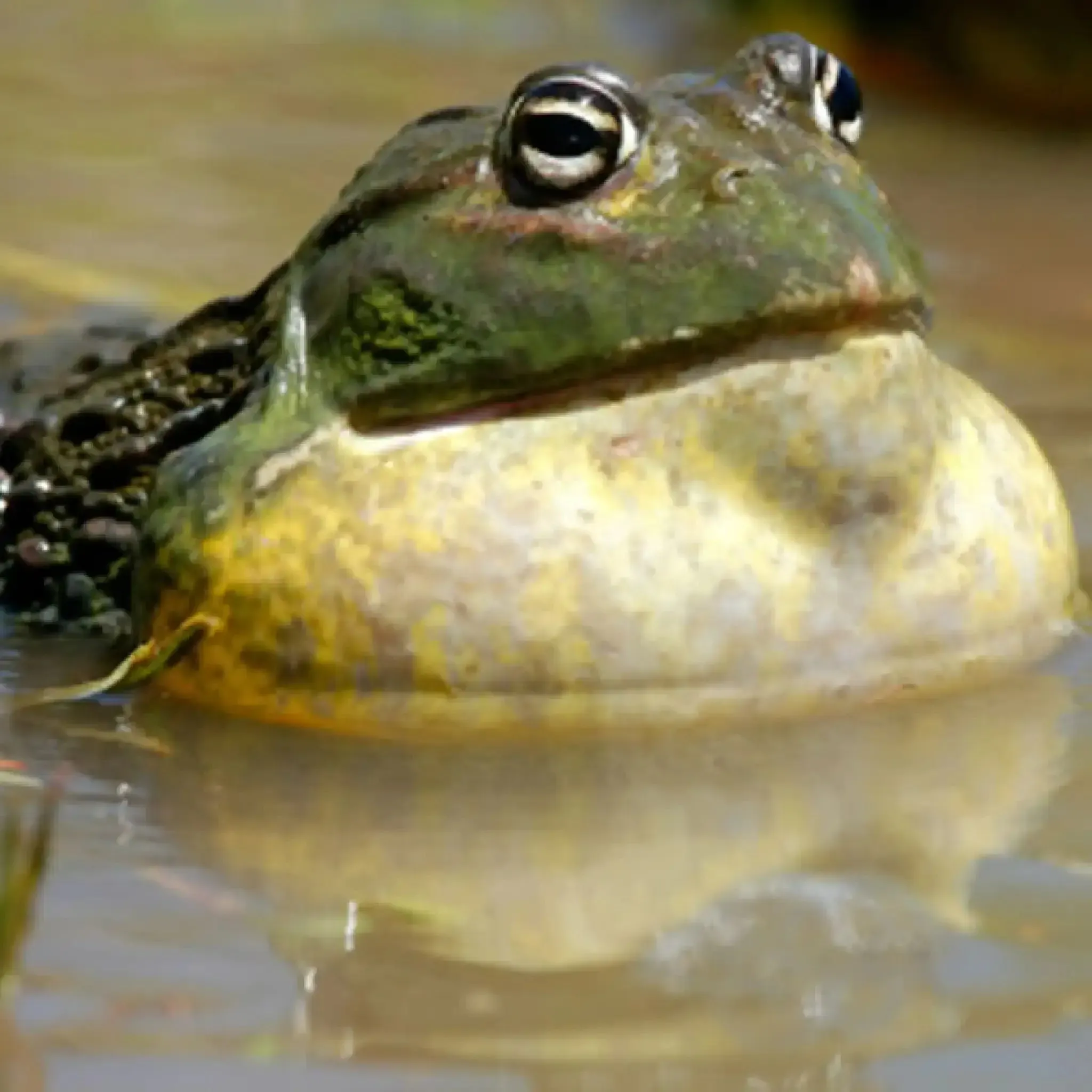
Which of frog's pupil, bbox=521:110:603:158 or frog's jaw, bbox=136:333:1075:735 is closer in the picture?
frog's jaw, bbox=136:333:1075:735

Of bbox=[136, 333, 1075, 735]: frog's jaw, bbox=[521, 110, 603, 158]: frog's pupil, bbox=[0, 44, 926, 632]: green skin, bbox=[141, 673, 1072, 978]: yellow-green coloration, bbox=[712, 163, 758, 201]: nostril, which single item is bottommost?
bbox=[141, 673, 1072, 978]: yellow-green coloration

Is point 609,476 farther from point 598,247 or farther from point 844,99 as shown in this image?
point 844,99

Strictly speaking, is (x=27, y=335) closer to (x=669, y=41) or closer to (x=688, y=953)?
(x=688, y=953)

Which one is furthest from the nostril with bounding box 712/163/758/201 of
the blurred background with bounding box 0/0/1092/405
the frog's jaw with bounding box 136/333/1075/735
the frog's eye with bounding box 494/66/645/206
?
the blurred background with bounding box 0/0/1092/405

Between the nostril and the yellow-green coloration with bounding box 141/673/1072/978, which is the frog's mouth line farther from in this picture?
the yellow-green coloration with bounding box 141/673/1072/978

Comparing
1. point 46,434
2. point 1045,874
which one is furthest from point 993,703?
point 46,434

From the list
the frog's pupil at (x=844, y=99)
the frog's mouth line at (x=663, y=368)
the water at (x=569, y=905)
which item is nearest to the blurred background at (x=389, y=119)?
the frog's pupil at (x=844, y=99)

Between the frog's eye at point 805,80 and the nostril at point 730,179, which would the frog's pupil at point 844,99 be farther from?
the nostril at point 730,179
